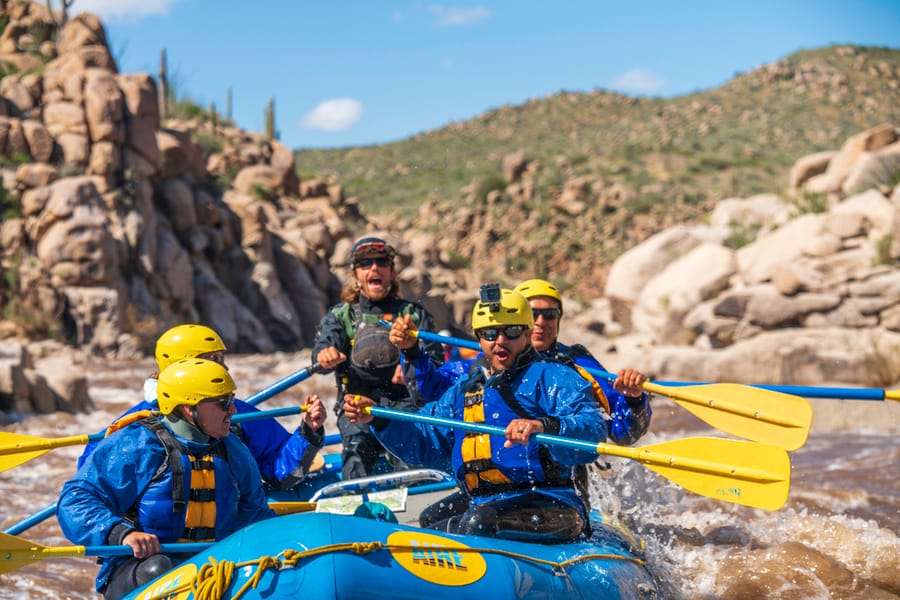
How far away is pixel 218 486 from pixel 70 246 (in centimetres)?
1329

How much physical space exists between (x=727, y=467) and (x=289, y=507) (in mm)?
1923

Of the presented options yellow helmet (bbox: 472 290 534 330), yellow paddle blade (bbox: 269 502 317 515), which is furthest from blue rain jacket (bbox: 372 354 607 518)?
yellow paddle blade (bbox: 269 502 317 515)

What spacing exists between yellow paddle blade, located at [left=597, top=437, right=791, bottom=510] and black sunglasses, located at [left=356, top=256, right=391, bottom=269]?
1.75 m

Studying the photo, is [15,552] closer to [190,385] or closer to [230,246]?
[190,385]

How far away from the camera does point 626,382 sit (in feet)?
16.6

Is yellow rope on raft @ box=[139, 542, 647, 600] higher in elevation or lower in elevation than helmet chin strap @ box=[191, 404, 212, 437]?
lower

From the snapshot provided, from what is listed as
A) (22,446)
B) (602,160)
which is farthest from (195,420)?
(602,160)

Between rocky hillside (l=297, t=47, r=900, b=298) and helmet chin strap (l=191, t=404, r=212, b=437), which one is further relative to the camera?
rocky hillside (l=297, t=47, r=900, b=298)

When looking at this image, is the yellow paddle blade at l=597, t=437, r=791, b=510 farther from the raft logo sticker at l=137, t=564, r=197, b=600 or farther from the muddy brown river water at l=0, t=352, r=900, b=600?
the raft logo sticker at l=137, t=564, r=197, b=600

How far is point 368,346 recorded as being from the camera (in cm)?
534

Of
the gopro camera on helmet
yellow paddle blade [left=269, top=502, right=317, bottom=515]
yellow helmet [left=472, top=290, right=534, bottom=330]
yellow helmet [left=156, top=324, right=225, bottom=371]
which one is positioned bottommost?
yellow paddle blade [left=269, top=502, right=317, bottom=515]

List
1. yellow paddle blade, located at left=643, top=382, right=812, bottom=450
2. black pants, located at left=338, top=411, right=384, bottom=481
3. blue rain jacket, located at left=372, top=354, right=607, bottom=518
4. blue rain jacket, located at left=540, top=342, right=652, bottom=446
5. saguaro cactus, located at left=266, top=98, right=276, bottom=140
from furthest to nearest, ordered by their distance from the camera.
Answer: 1. saguaro cactus, located at left=266, top=98, right=276, bottom=140
2. black pants, located at left=338, top=411, right=384, bottom=481
3. blue rain jacket, located at left=540, top=342, right=652, bottom=446
4. yellow paddle blade, located at left=643, top=382, right=812, bottom=450
5. blue rain jacket, located at left=372, top=354, right=607, bottom=518

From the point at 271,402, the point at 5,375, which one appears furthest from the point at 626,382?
the point at 271,402

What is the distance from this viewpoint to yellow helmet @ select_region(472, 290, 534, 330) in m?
4.22
